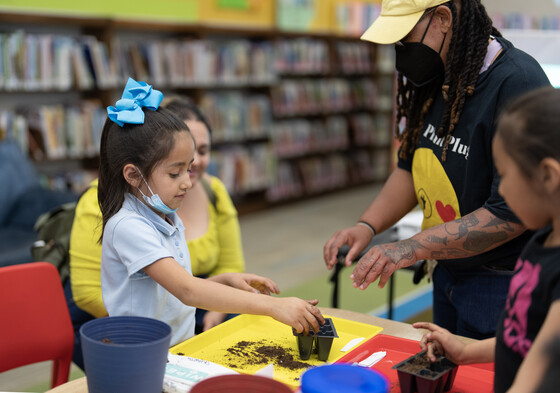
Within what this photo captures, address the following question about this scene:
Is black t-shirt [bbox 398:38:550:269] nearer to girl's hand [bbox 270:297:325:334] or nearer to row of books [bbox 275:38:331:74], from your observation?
A: girl's hand [bbox 270:297:325:334]

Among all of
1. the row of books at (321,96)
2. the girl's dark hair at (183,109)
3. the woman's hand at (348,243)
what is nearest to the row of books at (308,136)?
the row of books at (321,96)

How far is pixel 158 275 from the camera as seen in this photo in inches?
50.8

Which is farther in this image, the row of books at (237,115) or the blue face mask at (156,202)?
the row of books at (237,115)

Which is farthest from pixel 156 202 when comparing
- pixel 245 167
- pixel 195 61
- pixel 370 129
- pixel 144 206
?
pixel 370 129

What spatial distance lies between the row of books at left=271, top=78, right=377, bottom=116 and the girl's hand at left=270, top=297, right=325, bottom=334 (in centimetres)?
573

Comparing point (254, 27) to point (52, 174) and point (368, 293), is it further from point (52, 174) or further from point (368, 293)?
point (368, 293)

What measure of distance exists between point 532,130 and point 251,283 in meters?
0.83

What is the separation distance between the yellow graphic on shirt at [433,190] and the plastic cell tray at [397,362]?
1.29 feet

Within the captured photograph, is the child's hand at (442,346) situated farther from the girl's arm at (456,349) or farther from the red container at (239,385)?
the red container at (239,385)

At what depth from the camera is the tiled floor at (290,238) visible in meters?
3.05

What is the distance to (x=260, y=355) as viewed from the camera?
127 cm

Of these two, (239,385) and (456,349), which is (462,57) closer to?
(456,349)

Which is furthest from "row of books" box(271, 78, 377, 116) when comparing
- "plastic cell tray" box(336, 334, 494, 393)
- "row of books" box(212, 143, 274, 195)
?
"plastic cell tray" box(336, 334, 494, 393)

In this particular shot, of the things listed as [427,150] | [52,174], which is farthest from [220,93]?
[427,150]
